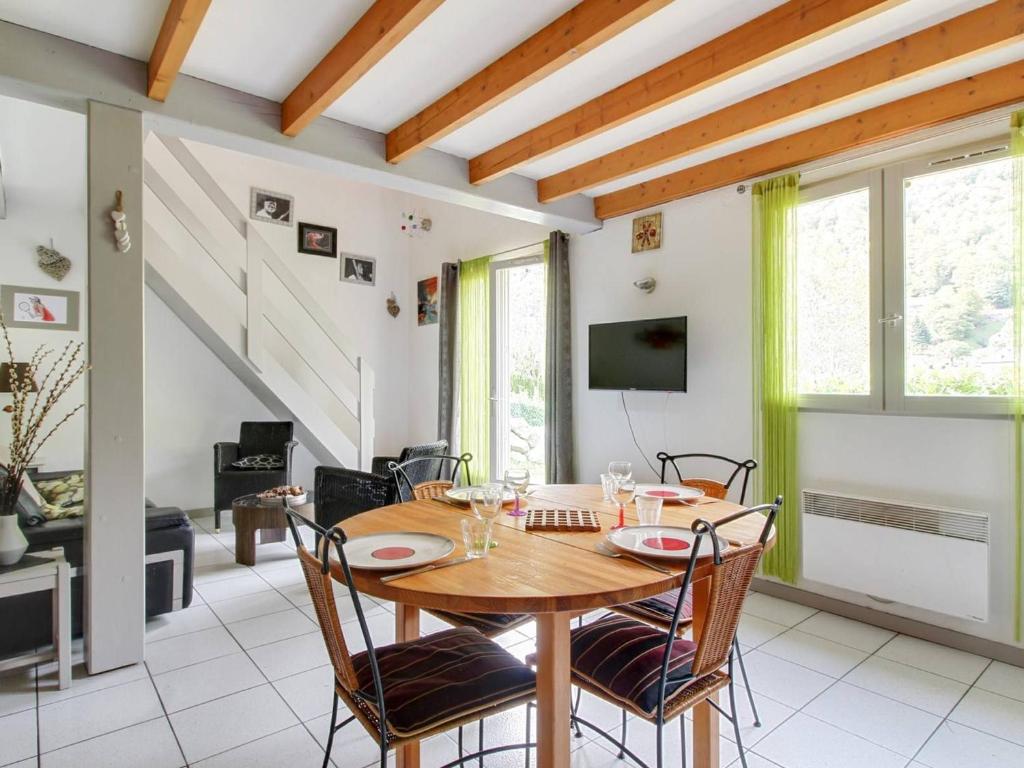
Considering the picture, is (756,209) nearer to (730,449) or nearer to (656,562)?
(730,449)

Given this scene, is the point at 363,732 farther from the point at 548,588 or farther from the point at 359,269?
the point at 359,269

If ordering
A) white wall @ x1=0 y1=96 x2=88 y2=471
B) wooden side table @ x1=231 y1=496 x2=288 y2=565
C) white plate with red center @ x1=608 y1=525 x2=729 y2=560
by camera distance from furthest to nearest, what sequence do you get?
white wall @ x1=0 y1=96 x2=88 y2=471 < wooden side table @ x1=231 y1=496 x2=288 y2=565 < white plate with red center @ x1=608 y1=525 x2=729 y2=560

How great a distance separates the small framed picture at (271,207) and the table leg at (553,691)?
5456 millimetres

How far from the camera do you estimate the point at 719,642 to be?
151 centimetres

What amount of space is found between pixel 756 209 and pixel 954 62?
48.1 inches

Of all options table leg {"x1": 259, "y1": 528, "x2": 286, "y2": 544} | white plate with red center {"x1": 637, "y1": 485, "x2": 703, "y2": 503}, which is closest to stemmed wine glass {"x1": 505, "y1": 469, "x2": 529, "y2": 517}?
white plate with red center {"x1": 637, "y1": 485, "x2": 703, "y2": 503}

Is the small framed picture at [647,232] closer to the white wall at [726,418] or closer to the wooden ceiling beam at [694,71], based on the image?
the white wall at [726,418]

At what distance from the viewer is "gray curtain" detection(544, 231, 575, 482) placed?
445 cm

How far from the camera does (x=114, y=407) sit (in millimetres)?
2447

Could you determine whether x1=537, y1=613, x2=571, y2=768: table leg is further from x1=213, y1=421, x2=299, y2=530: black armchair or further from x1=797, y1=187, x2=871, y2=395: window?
x1=213, y1=421, x2=299, y2=530: black armchair

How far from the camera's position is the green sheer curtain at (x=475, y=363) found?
17.7 feet

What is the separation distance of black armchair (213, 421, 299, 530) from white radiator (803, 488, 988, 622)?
158 inches

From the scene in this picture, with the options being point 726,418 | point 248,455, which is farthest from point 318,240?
point 726,418

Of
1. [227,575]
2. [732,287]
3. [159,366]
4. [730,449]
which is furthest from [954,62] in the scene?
[159,366]
